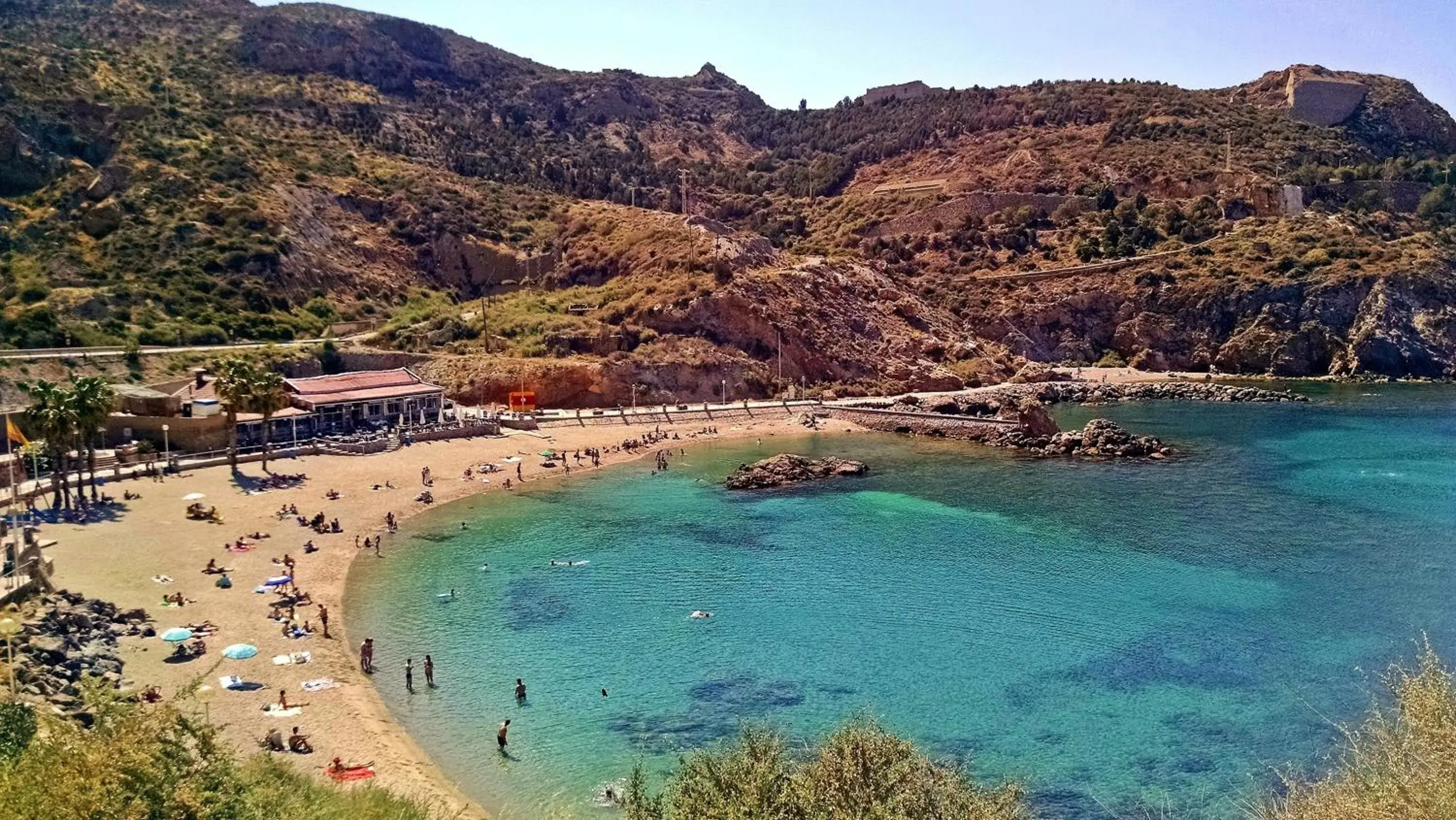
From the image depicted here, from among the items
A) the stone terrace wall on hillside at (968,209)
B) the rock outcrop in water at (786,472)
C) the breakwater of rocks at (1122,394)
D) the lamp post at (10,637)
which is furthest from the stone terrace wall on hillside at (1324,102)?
the lamp post at (10,637)

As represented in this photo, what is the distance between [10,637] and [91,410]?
722 inches

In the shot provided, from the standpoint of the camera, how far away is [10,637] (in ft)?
68.1

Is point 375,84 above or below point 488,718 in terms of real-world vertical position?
above

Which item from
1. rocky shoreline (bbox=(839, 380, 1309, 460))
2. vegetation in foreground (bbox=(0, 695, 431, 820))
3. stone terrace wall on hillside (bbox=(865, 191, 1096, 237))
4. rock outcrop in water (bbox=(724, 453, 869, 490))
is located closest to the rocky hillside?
stone terrace wall on hillside (bbox=(865, 191, 1096, 237))

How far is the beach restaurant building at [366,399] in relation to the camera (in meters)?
52.5

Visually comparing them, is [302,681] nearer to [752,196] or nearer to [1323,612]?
[1323,612]

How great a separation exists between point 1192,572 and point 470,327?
53471mm

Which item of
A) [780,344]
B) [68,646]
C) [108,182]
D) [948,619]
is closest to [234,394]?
[68,646]

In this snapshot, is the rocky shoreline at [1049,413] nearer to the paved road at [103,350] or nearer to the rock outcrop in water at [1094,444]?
the rock outcrop in water at [1094,444]

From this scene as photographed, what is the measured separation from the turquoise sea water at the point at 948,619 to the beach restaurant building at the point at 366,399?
7.70m

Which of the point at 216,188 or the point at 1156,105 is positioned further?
the point at 1156,105

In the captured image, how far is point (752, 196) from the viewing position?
12138cm

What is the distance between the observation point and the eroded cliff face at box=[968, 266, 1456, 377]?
8494 centimetres

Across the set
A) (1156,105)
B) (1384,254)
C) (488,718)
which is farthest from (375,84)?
(488,718)
